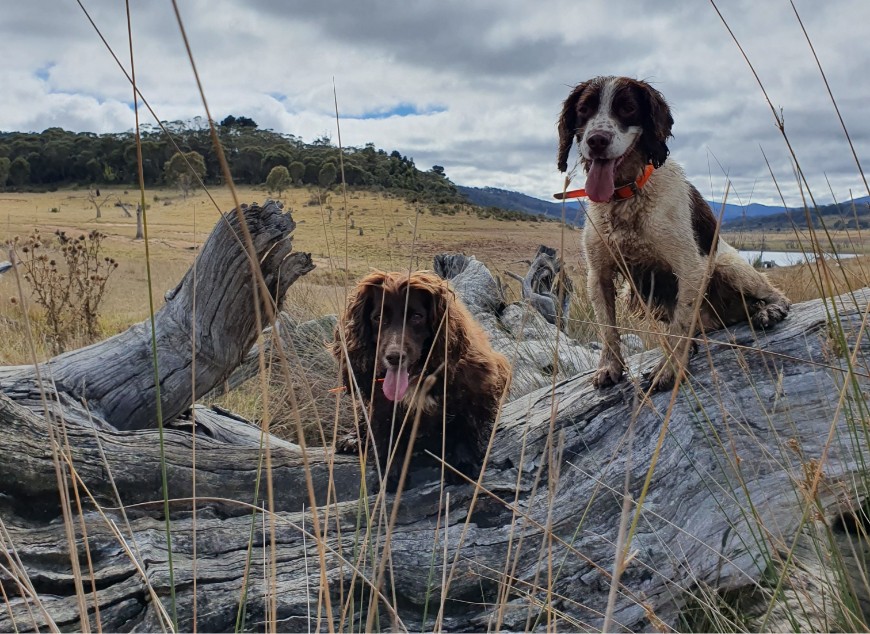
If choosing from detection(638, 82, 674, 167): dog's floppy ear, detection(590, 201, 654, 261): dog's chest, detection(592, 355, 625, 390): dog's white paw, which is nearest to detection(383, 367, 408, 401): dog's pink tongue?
detection(592, 355, 625, 390): dog's white paw

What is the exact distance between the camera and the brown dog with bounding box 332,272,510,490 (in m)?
3.45

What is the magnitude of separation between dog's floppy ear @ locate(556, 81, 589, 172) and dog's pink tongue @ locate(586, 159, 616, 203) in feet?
1.40

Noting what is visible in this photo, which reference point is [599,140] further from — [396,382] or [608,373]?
[396,382]

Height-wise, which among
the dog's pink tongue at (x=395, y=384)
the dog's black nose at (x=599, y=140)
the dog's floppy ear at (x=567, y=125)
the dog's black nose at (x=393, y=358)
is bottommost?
the dog's pink tongue at (x=395, y=384)

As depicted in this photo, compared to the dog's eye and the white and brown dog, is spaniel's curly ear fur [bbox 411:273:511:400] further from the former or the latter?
the dog's eye

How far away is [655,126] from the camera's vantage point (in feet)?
12.1

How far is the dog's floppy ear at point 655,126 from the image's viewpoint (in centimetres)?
369

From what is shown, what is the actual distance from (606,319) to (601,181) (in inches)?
35.0

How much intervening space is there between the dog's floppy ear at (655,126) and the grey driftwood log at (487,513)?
3.81 ft

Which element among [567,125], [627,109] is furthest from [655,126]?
[567,125]

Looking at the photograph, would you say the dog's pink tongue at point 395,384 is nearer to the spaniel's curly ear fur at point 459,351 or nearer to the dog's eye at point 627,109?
the spaniel's curly ear fur at point 459,351

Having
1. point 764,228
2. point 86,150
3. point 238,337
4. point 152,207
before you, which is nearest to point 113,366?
point 238,337

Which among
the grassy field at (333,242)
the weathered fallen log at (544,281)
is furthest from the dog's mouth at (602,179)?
the weathered fallen log at (544,281)

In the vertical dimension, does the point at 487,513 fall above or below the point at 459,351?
below
